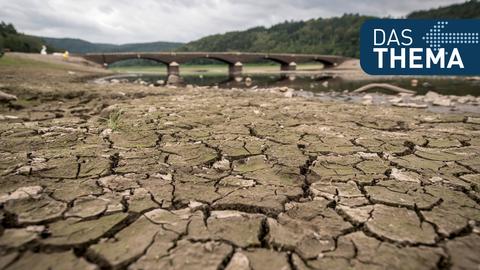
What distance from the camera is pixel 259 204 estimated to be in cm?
250

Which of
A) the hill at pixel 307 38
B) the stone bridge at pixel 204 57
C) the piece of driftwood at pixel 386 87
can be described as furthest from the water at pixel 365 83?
the hill at pixel 307 38

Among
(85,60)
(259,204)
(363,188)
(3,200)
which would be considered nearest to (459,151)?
(363,188)

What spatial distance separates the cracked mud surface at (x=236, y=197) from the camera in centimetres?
187

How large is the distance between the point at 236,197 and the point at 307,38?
11401cm

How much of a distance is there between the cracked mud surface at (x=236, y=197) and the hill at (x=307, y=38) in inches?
3139

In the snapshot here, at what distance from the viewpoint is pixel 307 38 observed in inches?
4286

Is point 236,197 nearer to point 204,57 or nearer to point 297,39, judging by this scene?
point 204,57

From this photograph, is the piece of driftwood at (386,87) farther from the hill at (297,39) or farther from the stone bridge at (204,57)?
the hill at (297,39)

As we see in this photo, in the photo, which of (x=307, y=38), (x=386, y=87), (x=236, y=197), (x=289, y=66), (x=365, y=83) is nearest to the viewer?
(x=236, y=197)

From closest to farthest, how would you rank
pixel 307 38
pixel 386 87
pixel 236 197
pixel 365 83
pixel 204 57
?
pixel 236 197 < pixel 386 87 < pixel 365 83 < pixel 204 57 < pixel 307 38

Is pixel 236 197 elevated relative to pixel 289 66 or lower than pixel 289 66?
lower

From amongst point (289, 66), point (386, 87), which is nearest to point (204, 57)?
point (289, 66)

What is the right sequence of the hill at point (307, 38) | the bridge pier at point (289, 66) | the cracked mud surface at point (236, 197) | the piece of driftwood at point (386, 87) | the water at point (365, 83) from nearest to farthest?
1. the cracked mud surface at point (236, 197)
2. the piece of driftwood at point (386, 87)
3. the water at point (365, 83)
4. the bridge pier at point (289, 66)
5. the hill at point (307, 38)

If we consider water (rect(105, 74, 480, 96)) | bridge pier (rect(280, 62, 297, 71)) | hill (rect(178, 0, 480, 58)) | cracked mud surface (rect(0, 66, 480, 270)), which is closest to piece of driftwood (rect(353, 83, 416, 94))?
water (rect(105, 74, 480, 96))
